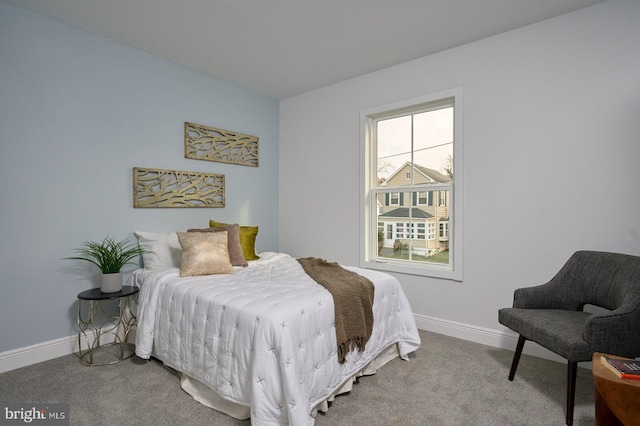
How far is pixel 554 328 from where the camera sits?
1.94m

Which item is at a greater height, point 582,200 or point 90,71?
point 90,71

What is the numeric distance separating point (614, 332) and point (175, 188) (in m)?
3.50

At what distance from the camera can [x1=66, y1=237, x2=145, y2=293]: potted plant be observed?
101 inches

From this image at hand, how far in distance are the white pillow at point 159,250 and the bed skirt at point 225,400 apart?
1033mm

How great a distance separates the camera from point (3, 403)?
2021mm

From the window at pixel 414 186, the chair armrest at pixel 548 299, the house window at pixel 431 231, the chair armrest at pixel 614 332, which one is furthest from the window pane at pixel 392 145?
the chair armrest at pixel 614 332

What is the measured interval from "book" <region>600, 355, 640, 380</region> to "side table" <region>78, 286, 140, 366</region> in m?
2.91

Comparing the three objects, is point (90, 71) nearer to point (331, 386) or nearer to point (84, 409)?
point (84, 409)

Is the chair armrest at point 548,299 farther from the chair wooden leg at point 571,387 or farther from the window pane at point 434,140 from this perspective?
the window pane at point 434,140

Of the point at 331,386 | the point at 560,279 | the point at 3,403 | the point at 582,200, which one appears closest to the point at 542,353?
the point at 560,279

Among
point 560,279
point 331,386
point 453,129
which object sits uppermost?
point 453,129

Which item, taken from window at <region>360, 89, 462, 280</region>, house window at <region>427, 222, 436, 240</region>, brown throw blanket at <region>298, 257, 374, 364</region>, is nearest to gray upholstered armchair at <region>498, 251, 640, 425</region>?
window at <region>360, 89, 462, 280</region>

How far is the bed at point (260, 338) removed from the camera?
169cm

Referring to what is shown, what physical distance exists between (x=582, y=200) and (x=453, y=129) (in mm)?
1165
